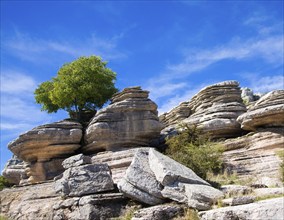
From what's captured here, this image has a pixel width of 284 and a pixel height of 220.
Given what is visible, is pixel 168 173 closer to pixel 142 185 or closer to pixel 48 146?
pixel 142 185

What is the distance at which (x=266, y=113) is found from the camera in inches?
954

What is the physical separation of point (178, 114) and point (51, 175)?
493 inches

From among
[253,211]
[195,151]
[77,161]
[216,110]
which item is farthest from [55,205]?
[216,110]

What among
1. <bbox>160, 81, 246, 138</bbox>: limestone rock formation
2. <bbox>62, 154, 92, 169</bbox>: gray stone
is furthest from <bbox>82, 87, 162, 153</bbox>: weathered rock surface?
<bbox>62, 154, 92, 169</bbox>: gray stone

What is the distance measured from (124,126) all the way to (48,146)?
17.7 feet

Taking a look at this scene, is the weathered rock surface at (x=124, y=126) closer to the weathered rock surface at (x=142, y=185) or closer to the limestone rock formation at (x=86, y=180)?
the limestone rock formation at (x=86, y=180)

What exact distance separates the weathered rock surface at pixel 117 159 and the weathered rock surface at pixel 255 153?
585cm

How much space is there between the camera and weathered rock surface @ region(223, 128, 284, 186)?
21641 mm

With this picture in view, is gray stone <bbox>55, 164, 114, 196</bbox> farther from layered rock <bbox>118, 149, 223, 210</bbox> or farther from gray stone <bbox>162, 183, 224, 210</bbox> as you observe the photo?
gray stone <bbox>162, 183, 224, 210</bbox>

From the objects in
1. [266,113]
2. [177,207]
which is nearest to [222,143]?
[266,113]

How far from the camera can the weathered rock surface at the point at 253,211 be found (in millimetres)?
9242

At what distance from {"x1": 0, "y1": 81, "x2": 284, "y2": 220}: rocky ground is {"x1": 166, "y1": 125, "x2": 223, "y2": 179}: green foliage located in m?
1.09

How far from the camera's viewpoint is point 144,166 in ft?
47.5

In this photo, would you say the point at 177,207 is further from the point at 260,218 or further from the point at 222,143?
the point at 222,143
